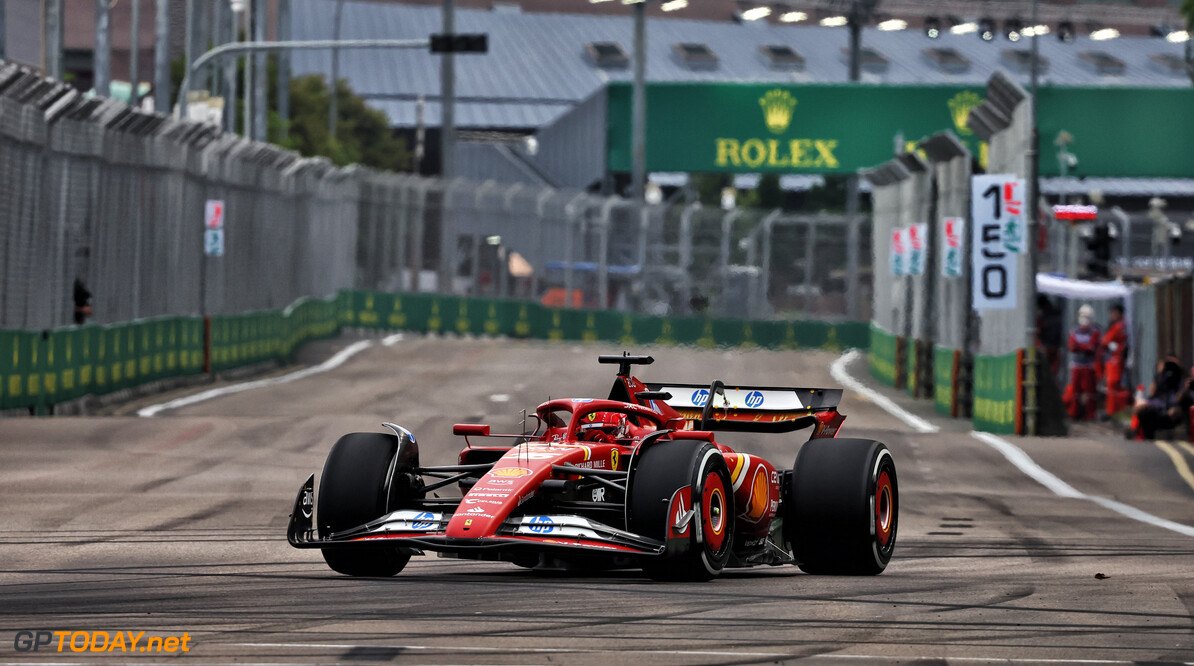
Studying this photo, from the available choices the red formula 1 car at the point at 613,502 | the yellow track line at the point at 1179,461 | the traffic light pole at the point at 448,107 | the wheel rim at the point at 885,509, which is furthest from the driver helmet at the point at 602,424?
the traffic light pole at the point at 448,107

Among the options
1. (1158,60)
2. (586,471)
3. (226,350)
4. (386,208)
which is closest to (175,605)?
(586,471)

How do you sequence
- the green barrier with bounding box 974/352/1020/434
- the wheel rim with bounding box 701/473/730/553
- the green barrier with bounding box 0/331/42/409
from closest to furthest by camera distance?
the wheel rim with bounding box 701/473/730/553
the green barrier with bounding box 0/331/42/409
the green barrier with bounding box 974/352/1020/434

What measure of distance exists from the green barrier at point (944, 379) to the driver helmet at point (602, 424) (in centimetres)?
1639

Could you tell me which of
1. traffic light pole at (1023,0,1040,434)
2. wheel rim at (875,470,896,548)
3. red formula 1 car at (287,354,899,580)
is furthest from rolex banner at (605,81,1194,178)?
wheel rim at (875,470,896,548)

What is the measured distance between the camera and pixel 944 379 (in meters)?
26.4

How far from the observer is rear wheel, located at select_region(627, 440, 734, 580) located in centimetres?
851

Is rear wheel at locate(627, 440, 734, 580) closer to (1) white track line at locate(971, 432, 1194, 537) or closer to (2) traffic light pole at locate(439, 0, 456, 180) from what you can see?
(1) white track line at locate(971, 432, 1194, 537)

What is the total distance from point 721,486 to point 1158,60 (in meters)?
83.2

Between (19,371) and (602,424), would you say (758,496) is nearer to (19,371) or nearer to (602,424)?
(602,424)

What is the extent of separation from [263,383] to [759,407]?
58.9 ft

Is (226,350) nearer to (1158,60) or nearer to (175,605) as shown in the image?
(175,605)

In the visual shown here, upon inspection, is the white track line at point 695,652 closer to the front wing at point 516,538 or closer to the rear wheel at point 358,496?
the front wing at point 516,538

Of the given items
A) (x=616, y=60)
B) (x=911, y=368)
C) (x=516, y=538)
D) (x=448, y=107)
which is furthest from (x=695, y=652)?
(x=616, y=60)

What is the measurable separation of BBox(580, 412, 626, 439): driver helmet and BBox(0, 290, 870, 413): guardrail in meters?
11.1
